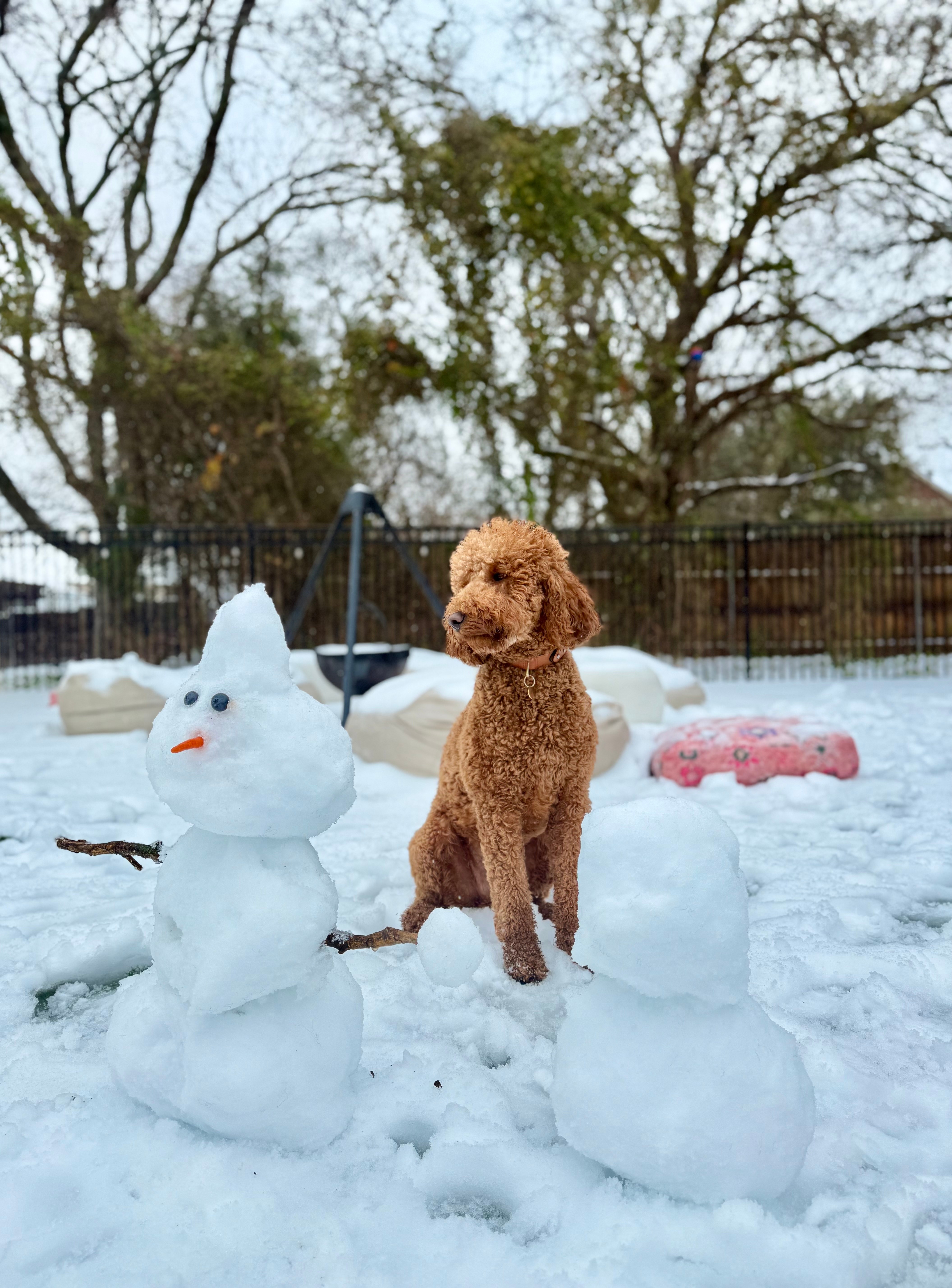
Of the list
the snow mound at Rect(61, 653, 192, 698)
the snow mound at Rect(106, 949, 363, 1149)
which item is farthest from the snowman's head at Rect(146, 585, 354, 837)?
the snow mound at Rect(61, 653, 192, 698)

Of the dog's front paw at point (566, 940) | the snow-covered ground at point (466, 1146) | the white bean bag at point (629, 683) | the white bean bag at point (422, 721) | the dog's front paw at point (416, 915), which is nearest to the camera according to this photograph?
the snow-covered ground at point (466, 1146)

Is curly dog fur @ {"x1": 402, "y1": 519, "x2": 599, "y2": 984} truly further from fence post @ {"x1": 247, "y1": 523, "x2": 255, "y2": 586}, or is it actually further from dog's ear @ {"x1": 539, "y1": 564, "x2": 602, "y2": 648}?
fence post @ {"x1": 247, "y1": 523, "x2": 255, "y2": 586}

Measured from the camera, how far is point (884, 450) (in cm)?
1566

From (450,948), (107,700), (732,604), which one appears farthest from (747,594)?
(450,948)

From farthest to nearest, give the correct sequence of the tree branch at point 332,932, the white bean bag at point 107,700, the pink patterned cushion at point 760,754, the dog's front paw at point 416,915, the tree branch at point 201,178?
the tree branch at point 201,178, the white bean bag at point 107,700, the pink patterned cushion at point 760,754, the dog's front paw at point 416,915, the tree branch at point 332,932

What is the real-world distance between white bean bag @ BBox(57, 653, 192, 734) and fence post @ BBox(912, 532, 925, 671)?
34.0 feet

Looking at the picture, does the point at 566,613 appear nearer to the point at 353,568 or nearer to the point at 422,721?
the point at 422,721

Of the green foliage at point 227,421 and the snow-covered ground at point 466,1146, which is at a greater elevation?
the green foliage at point 227,421

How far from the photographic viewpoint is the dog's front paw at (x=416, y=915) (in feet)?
7.00

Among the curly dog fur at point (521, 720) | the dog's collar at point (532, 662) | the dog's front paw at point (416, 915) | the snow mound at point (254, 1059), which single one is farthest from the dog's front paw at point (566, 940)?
the snow mound at point (254, 1059)

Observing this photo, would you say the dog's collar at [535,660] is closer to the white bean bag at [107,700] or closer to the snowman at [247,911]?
the snowman at [247,911]

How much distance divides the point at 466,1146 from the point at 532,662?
101 centimetres

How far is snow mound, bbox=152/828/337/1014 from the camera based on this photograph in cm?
121

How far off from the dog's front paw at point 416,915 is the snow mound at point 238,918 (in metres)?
0.87
